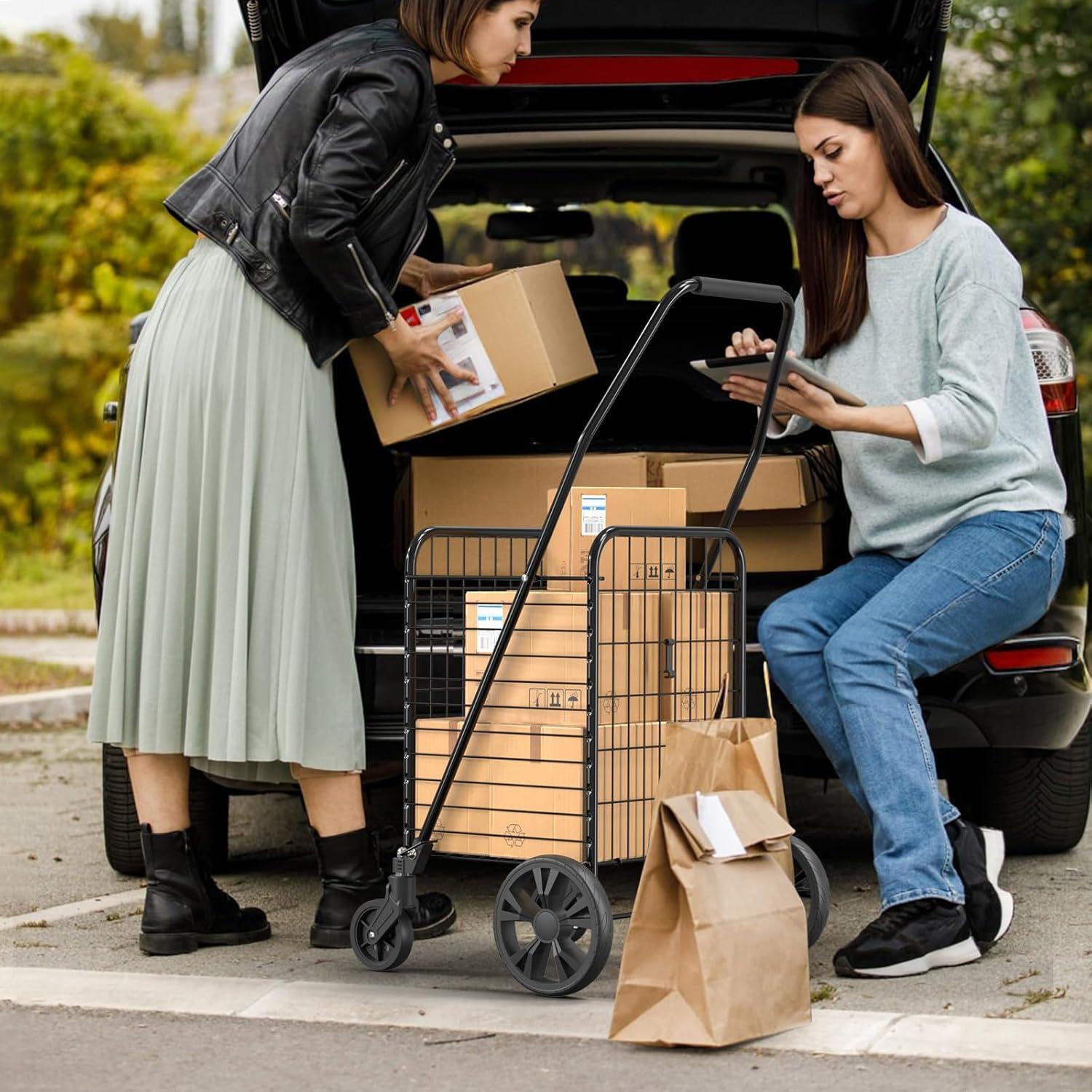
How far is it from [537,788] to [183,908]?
797mm

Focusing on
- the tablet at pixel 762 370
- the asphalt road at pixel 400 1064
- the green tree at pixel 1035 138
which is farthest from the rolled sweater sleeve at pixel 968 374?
the green tree at pixel 1035 138

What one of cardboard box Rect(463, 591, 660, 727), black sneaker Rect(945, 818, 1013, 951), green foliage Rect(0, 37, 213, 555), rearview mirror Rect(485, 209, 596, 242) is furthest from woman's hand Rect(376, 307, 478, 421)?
green foliage Rect(0, 37, 213, 555)

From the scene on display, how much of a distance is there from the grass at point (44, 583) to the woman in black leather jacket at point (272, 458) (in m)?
6.27

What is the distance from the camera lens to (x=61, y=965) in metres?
3.43

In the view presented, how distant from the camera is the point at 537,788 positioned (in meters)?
3.29

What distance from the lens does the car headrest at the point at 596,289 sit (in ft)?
16.7

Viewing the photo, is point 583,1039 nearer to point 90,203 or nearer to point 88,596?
point 88,596

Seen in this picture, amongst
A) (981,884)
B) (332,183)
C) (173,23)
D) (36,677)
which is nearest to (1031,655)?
(981,884)

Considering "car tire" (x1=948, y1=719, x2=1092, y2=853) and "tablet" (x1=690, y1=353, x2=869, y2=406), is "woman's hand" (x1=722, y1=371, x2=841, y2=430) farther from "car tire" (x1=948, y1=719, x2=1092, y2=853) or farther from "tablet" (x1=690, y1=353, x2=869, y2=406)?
"car tire" (x1=948, y1=719, x2=1092, y2=853)

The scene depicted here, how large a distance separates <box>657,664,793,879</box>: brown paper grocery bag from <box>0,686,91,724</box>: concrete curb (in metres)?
4.42

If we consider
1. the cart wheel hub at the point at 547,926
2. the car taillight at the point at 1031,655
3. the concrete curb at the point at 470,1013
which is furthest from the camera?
the car taillight at the point at 1031,655

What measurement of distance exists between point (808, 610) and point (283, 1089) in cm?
151

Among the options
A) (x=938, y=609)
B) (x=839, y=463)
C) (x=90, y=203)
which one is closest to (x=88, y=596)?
(x=90, y=203)

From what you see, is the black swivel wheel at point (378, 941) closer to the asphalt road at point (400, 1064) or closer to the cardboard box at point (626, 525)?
the asphalt road at point (400, 1064)
